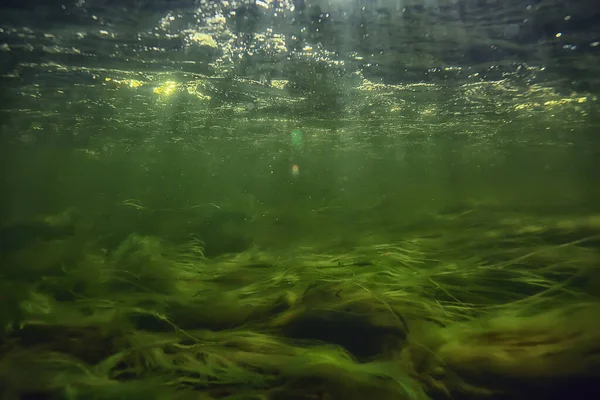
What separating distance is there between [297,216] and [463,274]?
565cm

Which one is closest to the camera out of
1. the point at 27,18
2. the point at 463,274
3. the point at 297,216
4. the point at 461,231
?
the point at 463,274

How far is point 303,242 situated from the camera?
7363 mm

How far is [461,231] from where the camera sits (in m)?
6.31

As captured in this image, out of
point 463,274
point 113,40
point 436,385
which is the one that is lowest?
point 436,385

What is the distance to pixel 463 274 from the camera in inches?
179

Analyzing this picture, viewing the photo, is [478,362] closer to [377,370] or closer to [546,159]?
[377,370]

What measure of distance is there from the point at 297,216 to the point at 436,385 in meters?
6.84

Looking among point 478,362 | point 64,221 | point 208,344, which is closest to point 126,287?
point 208,344

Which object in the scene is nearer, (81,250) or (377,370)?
(377,370)

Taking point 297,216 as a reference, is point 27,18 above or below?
above

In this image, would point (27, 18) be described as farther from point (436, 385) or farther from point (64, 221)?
point (436, 385)

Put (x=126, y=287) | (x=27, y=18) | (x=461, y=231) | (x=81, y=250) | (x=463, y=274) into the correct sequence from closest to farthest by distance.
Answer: (x=463, y=274)
(x=126, y=287)
(x=27, y=18)
(x=461, y=231)
(x=81, y=250)

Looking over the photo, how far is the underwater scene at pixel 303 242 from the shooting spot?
11.0 feet

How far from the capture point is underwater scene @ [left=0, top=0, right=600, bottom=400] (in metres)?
3.35
